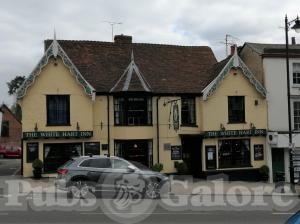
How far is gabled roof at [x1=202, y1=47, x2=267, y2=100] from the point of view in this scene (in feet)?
95.3

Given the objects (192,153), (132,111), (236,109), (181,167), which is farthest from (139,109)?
(236,109)

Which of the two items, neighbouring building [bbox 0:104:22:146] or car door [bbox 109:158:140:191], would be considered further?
neighbouring building [bbox 0:104:22:146]

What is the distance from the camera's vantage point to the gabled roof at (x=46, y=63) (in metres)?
26.8

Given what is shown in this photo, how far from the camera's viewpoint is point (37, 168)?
86.0 ft

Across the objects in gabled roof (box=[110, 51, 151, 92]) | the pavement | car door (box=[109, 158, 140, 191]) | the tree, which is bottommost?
the pavement

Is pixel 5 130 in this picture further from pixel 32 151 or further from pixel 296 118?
pixel 296 118

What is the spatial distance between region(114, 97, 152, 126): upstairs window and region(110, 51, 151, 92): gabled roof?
2.37 feet

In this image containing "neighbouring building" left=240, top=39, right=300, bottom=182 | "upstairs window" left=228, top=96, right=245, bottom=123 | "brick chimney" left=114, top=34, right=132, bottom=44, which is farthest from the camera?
"brick chimney" left=114, top=34, right=132, bottom=44

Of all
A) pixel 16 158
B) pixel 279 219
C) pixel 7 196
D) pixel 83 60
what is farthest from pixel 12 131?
pixel 279 219

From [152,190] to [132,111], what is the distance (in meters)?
9.44

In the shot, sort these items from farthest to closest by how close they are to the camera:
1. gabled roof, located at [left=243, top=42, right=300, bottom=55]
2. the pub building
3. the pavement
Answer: gabled roof, located at [left=243, top=42, right=300, bottom=55] → the pub building → the pavement

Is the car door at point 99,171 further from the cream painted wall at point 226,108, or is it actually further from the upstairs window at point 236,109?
the upstairs window at point 236,109

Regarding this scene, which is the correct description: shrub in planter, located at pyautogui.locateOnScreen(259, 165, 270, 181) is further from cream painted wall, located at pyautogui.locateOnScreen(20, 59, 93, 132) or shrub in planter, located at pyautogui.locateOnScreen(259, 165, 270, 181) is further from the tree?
the tree

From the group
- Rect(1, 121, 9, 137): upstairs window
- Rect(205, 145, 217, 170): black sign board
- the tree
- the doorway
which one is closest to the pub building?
Rect(205, 145, 217, 170): black sign board
